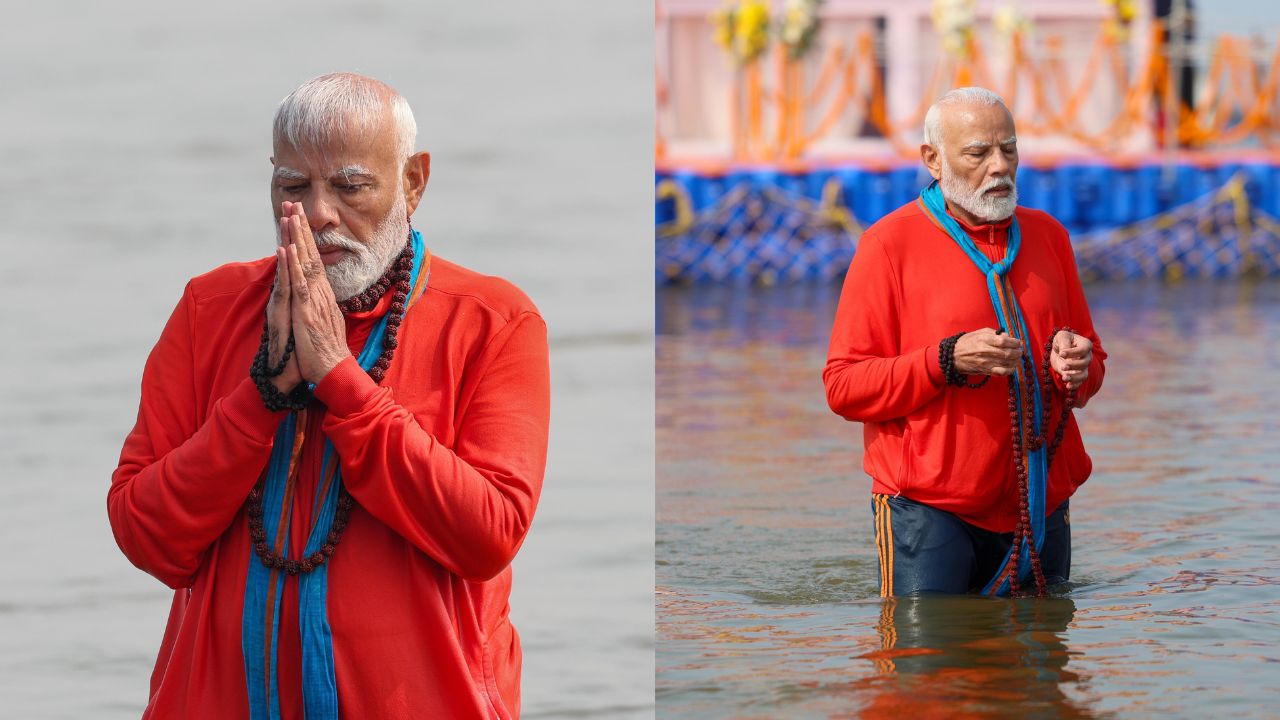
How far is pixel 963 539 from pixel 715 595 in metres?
1.14

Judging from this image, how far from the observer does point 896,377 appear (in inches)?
163

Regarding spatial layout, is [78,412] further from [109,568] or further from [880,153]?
[880,153]

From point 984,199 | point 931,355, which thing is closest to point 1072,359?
point 931,355

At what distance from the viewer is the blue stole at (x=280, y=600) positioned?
7.60 ft

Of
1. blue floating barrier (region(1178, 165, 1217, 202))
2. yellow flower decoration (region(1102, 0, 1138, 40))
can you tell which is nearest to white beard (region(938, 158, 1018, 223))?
blue floating barrier (region(1178, 165, 1217, 202))

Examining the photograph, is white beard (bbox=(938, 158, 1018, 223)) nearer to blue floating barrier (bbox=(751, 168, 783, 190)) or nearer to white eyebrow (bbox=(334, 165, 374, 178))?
white eyebrow (bbox=(334, 165, 374, 178))

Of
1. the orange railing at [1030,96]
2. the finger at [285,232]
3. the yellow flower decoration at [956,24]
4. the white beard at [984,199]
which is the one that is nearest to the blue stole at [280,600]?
the finger at [285,232]

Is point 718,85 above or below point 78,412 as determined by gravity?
above

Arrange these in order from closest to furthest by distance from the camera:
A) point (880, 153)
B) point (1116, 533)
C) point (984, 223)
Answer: point (984, 223)
point (1116, 533)
point (880, 153)

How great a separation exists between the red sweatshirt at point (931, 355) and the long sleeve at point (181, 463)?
2078 millimetres

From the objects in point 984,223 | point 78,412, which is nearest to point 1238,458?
point 984,223

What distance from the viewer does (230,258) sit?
4781 millimetres

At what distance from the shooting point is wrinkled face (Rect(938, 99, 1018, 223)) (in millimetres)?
4246

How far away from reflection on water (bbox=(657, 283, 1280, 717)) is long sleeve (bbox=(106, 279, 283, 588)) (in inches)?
71.1
